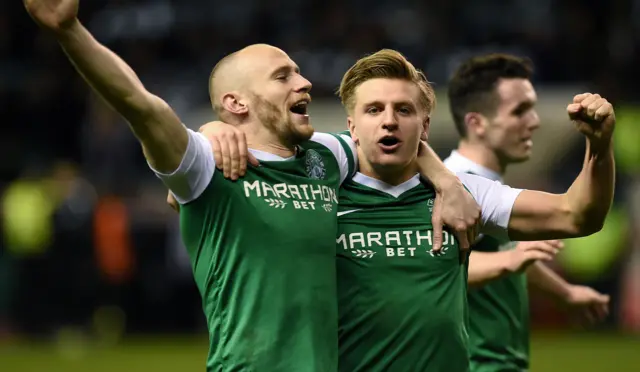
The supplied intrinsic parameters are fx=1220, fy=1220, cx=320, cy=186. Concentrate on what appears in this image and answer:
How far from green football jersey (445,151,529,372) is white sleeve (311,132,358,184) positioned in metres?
1.29

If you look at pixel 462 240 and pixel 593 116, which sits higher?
pixel 593 116

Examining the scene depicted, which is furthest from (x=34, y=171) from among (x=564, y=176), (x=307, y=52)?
(x=564, y=176)

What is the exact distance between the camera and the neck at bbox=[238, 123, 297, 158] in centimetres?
517

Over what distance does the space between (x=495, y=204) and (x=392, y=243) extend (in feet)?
1.62

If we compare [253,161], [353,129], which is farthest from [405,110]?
[253,161]

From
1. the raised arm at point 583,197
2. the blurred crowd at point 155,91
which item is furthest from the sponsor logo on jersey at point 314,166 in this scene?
the blurred crowd at point 155,91

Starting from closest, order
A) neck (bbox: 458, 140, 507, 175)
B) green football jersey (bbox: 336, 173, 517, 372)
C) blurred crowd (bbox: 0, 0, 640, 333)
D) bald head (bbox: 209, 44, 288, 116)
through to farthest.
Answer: green football jersey (bbox: 336, 173, 517, 372)
bald head (bbox: 209, 44, 288, 116)
neck (bbox: 458, 140, 507, 175)
blurred crowd (bbox: 0, 0, 640, 333)

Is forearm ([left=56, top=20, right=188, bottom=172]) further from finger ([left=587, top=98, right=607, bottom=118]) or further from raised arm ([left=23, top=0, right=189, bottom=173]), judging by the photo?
finger ([left=587, top=98, right=607, bottom=118])

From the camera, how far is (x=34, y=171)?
1736cm

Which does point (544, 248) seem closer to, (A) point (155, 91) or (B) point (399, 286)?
(B) point (399, 286)

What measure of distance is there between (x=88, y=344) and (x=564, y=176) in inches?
262

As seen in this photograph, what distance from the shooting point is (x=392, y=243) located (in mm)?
5207

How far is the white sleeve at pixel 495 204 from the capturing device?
5266 mm

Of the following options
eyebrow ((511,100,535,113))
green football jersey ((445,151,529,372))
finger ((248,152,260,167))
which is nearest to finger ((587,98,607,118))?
finger ((248,152,260,167))
